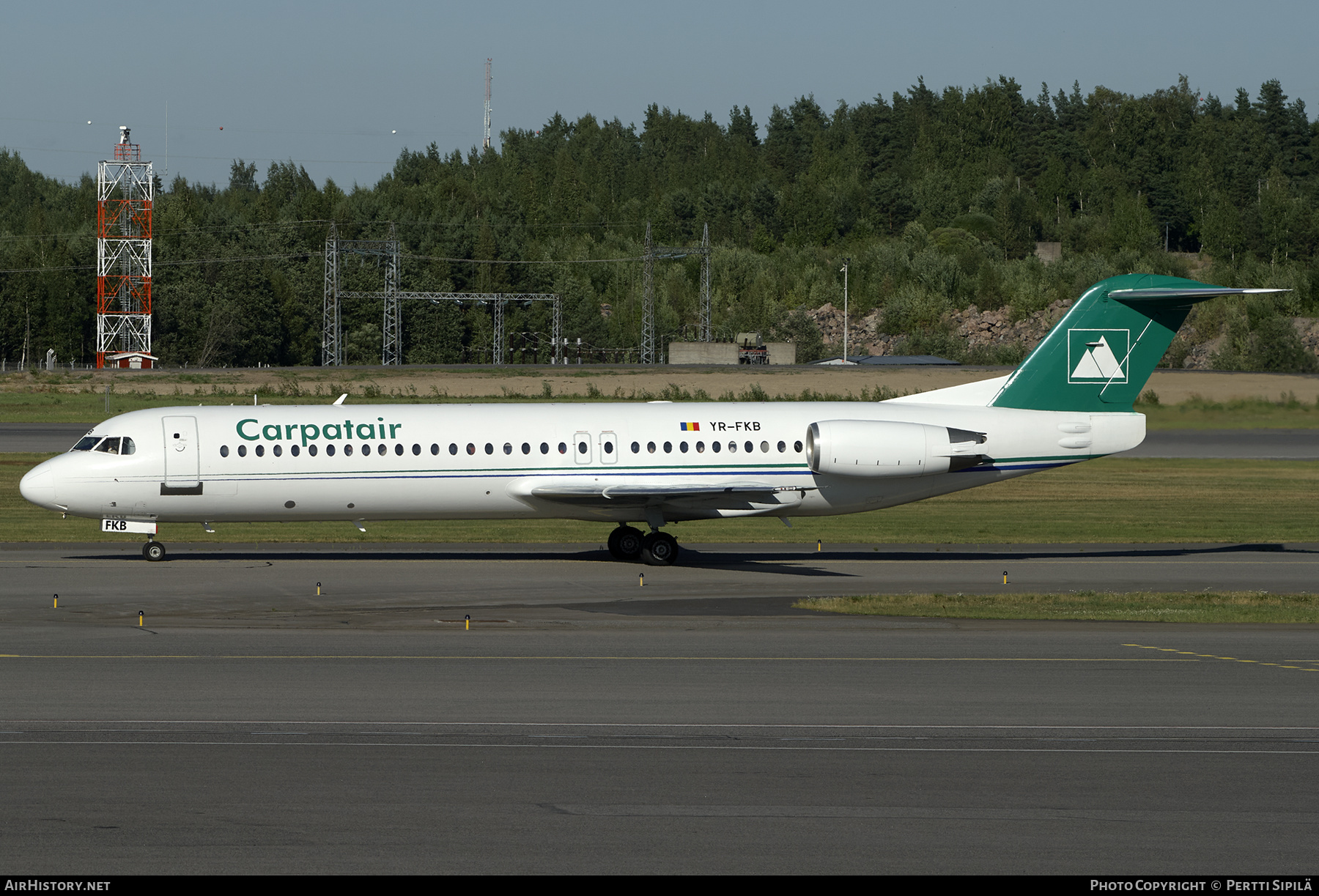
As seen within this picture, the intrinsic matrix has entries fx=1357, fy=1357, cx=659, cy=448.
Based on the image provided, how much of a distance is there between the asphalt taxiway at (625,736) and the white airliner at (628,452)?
391 centimetres

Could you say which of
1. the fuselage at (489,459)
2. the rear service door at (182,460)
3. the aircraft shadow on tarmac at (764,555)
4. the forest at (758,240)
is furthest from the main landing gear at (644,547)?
the forest at (758,240)

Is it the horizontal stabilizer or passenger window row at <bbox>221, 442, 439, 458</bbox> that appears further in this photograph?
the horizontal stabilizer

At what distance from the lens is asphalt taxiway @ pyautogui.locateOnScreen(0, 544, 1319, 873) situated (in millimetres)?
10305

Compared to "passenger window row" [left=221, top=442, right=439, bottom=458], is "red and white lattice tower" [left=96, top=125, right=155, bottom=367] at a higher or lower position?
higher

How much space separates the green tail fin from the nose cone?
67.8ft

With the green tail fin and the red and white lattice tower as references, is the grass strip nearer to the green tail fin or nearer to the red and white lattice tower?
the green tail fin

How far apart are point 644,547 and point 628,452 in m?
2.13

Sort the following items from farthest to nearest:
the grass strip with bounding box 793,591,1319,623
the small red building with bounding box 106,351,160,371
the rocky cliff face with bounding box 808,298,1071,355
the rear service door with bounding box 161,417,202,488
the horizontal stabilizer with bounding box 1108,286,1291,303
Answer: the rocky cliff face with bounding box 808,298,1071,355 → the small red building with bounding box 106,351,160,371 → the horizontal stabilizer with bounding box 1108,286,1291,303 → the rear service door with bounding box 161,417,202,488 → the grass strip with bounding box 793,591,1319,623

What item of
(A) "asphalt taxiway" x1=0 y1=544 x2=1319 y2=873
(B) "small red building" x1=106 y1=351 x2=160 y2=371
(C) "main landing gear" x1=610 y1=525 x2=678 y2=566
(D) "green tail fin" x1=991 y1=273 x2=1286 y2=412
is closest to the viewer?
(A) "asphalt taxiway" x1=0 y1=544 x2=1319 y2=873

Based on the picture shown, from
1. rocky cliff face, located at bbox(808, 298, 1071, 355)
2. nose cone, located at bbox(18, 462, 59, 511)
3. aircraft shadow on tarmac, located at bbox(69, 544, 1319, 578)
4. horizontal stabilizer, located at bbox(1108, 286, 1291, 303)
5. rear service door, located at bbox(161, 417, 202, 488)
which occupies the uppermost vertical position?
rocky cliff face, located at bbox(808, 298, 1071, 355)

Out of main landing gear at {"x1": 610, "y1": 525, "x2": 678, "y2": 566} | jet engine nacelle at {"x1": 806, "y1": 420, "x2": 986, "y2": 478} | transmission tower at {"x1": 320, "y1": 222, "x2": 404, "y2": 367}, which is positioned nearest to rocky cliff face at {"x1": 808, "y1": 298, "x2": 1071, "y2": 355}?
transmission tower at {"x1": 320, "y1": 222, "x2": 404, "y2": 367}

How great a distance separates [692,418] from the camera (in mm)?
30453

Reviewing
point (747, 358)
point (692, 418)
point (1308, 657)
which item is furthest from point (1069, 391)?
point (747, 358)

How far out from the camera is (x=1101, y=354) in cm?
3084
